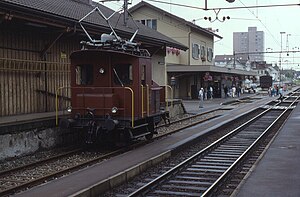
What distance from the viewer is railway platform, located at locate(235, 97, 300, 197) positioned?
797 centimetres

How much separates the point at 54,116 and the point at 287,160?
296 inches

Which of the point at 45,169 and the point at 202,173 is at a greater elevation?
the point at 45,169

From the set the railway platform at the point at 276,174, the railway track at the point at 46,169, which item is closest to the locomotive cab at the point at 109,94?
the railway track at the point at 46,169

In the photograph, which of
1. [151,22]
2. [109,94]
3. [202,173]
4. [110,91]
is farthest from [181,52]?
[202,173]

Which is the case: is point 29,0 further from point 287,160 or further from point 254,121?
point 254,121

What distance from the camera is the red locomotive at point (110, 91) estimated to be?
1281cm

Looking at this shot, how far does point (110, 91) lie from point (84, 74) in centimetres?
124

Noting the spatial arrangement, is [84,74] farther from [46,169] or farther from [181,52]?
[181,52]

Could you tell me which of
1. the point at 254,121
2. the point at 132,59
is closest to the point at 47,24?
the point at 132,59

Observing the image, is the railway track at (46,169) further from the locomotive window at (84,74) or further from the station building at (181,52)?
the station building at (181,52)

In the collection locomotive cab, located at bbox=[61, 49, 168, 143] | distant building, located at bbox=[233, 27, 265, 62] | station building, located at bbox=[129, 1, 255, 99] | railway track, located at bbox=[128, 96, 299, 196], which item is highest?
distant building, located at bbox=[233, 27, 265, 62]

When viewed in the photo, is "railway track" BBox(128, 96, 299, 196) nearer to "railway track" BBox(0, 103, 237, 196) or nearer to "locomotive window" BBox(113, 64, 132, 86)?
"railway track" BBox(0, 103, 237, 196)

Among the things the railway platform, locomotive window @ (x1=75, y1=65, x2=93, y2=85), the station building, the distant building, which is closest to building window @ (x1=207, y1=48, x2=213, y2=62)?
the station building

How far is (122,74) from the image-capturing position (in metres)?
13.5
